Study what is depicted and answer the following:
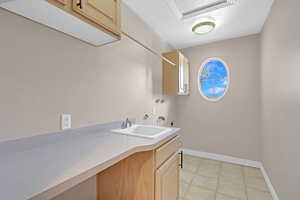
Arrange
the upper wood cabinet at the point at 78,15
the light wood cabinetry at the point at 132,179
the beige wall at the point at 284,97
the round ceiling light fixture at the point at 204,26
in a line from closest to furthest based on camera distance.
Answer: the upper wood cabinet at the point at 78,15
the light wood cabinetry at the point at 132,179
the beige wall at the point at 284,97
the round ceiling light fixture at the point at 204,26

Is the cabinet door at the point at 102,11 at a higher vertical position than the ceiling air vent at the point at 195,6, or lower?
lower

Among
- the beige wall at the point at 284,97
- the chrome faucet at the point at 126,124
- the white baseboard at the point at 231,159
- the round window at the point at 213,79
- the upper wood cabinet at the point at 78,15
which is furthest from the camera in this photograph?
the round window at the point at 213,79

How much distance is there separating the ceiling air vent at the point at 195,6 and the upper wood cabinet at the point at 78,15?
0.96 meters

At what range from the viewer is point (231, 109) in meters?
2.76

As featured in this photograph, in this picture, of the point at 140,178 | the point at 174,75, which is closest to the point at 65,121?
the point at 140,178

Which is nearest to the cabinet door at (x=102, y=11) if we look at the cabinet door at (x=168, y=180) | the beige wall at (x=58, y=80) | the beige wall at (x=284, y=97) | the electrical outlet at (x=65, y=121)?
the beige wall at (x=58, y=80)

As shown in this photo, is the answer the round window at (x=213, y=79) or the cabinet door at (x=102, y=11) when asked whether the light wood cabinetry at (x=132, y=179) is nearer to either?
the cabinet door at (x=102, y=11)

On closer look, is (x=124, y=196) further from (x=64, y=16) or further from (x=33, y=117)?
(x=64, y=16)

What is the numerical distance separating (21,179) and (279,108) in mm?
2256

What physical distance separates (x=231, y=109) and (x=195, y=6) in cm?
204

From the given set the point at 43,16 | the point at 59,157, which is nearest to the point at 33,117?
the point at 59,157

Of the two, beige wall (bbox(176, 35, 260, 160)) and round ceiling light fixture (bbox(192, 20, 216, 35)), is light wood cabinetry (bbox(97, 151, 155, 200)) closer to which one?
round ceiling light fixture (bbox(192, 20, 216, 35))

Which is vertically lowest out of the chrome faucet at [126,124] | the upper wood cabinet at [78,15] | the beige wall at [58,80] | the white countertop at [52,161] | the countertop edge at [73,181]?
the countertop edge at [73,181]

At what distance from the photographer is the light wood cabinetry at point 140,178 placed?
1040 mm
